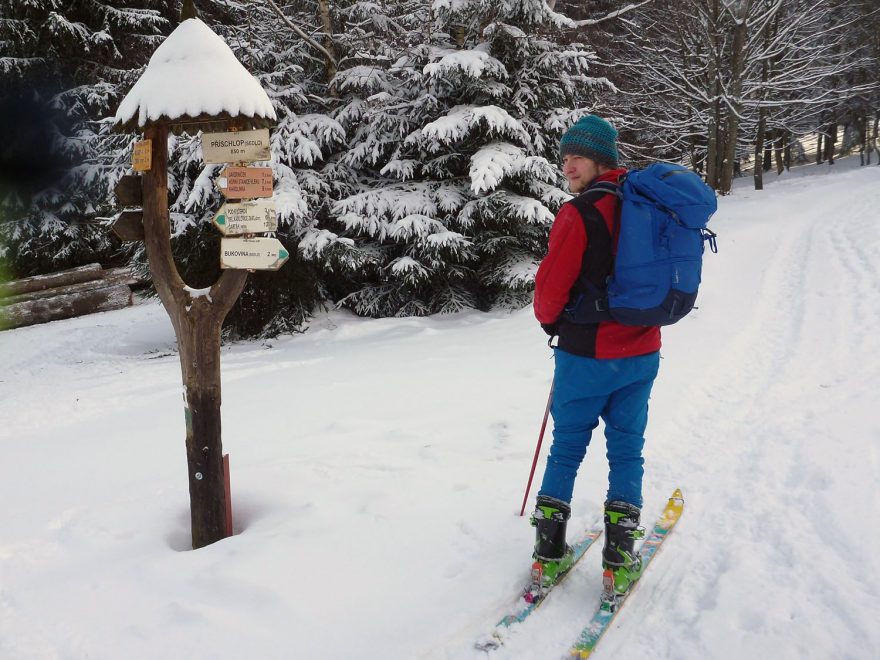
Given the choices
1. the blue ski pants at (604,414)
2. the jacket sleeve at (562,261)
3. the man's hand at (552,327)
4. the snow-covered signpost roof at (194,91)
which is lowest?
the blue ski pants at (604,414)

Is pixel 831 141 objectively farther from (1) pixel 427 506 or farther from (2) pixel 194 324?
(2) pixel 194 324

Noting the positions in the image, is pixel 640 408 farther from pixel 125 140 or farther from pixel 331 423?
pixel 125 140

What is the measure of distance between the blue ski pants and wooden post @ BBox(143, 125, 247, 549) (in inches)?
75.0

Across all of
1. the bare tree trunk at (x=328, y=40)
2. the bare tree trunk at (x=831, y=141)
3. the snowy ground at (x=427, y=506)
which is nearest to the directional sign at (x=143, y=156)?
the snowy ground at (x=427, y=506)

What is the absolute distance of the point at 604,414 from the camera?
2.86 metres

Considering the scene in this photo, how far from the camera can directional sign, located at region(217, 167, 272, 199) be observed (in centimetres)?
322

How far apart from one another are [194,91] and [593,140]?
2047mm

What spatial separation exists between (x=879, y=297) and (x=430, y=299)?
667 cm

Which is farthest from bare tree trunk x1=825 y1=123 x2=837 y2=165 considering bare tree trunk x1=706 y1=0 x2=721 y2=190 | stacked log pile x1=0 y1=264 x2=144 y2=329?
stacked log pile x1=0 y1=264 x2=144 y2=329

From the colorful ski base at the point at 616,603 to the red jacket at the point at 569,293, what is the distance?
3.83 ft

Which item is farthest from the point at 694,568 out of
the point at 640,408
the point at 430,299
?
the point at 430,299

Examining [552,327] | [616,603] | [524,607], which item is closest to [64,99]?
[552,327]

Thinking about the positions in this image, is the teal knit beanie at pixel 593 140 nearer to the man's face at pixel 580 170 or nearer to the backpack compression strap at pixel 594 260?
the man's face at pixel 580 170

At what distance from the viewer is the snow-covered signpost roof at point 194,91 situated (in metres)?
3.01
